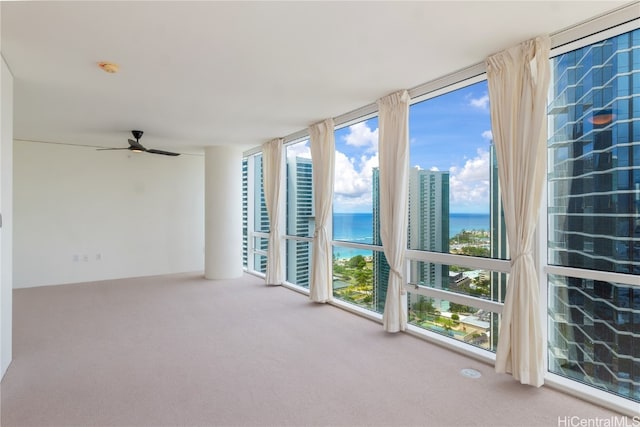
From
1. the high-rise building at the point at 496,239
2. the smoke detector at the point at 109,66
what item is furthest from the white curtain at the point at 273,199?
the high-rise building at the point at 496,239

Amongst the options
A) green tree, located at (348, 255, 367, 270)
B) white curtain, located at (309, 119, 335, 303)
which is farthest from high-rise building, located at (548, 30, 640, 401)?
white curtain, located at (309, 119, 335, 303)

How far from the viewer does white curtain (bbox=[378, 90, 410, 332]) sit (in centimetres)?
384

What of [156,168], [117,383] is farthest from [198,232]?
[117,383]

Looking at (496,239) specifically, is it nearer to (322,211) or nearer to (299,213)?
(322,211)

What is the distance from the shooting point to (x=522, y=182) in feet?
9.00

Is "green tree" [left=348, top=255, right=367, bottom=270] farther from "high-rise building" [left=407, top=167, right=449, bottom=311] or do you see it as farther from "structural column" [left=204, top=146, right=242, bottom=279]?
"structural column" [left=204, top=146, right=242, bottom=279]

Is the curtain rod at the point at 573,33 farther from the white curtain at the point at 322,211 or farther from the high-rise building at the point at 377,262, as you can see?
the white curtain at the point at 322,211

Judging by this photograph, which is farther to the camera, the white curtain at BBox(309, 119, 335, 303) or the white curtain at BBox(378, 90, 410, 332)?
the white curtain at BBox(309, 119, 335, 303)

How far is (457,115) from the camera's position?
11.9 ft

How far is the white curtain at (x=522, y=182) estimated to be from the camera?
2660 millimetres

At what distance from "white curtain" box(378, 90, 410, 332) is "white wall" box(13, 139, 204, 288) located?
534cm

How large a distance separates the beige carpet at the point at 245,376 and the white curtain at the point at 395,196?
1.13 feet

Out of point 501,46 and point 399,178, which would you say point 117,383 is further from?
point 501,46

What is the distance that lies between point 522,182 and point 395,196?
1389mm
